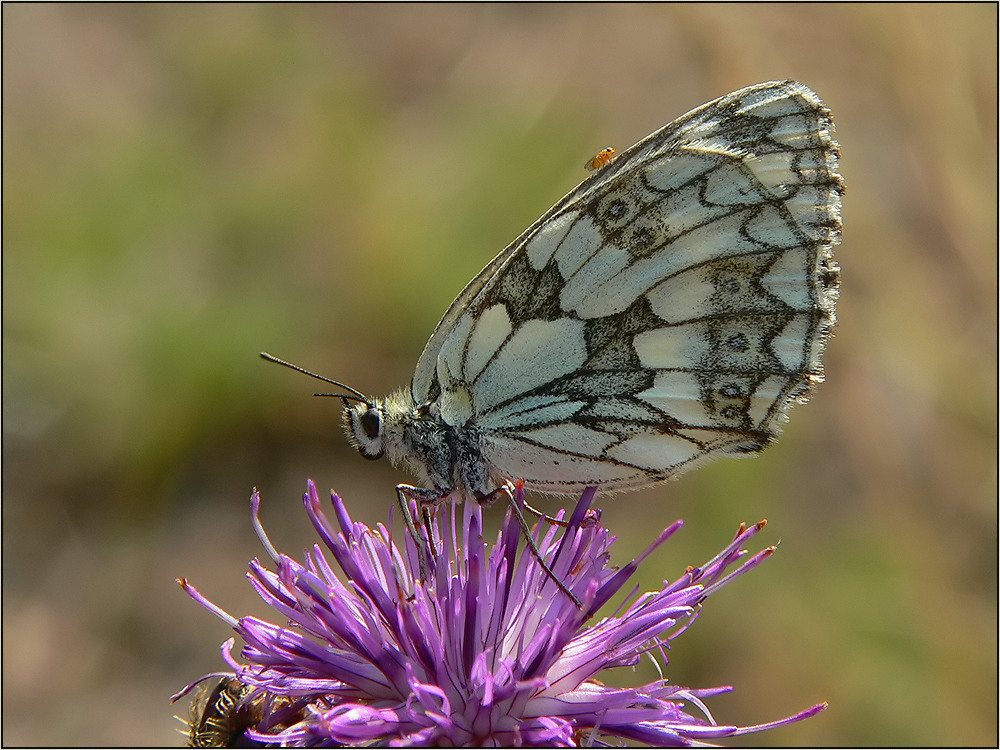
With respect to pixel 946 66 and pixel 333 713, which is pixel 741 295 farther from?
pixel 946 66

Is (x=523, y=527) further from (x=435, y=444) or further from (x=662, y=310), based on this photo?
(x=662, y=310)

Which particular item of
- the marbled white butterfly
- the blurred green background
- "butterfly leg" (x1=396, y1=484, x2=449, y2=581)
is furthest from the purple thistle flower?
the blurred green background

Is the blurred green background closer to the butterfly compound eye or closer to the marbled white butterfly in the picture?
the marbled white butterfly

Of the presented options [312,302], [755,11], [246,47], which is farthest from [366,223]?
[755,11]

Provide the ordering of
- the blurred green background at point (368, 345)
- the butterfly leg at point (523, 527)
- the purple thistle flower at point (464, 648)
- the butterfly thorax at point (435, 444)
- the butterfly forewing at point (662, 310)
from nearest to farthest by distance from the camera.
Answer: the purple thistle flower at point (464, 648)
the butterfly leg at point (523, 527)
the butterfly forewing at point (662, 310)
the butterfly thorax at point (435, 444)
the blurred green background at point (368, 345)

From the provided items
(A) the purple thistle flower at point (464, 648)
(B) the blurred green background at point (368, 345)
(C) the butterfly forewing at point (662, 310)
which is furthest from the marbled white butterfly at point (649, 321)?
(B) the blurred green background at point (368, 345)

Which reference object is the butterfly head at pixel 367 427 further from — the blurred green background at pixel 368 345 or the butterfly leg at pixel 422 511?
the blurred green background at pixel 368 345

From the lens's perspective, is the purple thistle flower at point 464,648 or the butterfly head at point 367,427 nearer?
the purple thistle flower at point 464,648

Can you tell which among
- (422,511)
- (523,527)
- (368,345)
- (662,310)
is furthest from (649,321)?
(368,345)
